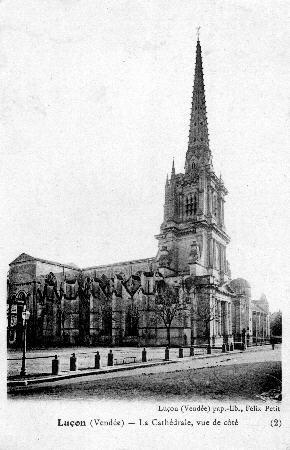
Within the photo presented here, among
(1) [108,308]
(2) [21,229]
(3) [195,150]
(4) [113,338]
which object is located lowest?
(4) [113,338]

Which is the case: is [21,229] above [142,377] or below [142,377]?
above

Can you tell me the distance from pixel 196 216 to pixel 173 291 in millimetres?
8956

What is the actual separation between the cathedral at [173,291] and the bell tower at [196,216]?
0.32 feet

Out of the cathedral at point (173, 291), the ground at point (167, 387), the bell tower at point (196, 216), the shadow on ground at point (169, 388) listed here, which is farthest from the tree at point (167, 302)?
the shadow on ground at point (169, 388)

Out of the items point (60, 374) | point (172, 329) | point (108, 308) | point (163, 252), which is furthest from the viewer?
point (163, 252)

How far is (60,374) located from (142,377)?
273 centimetres

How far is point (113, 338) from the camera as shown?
35.8 metres

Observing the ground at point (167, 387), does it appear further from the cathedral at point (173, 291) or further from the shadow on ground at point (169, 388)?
the cathedral at point (173, 291)

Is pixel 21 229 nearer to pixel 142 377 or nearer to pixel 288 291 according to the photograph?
pixel 142 377

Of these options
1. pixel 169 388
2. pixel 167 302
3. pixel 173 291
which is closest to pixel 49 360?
pixel 169 388

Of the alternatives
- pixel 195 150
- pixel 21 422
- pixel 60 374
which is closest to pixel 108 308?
pixel 195 150

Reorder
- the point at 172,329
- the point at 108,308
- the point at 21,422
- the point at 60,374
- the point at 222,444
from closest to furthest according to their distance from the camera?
the point at 222,444 → the point at 21,422 → the point at 60,374 → the point at 172,329 → the point at 108,308

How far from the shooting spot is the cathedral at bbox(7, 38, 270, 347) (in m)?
35.3

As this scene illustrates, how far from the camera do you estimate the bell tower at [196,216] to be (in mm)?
41094
